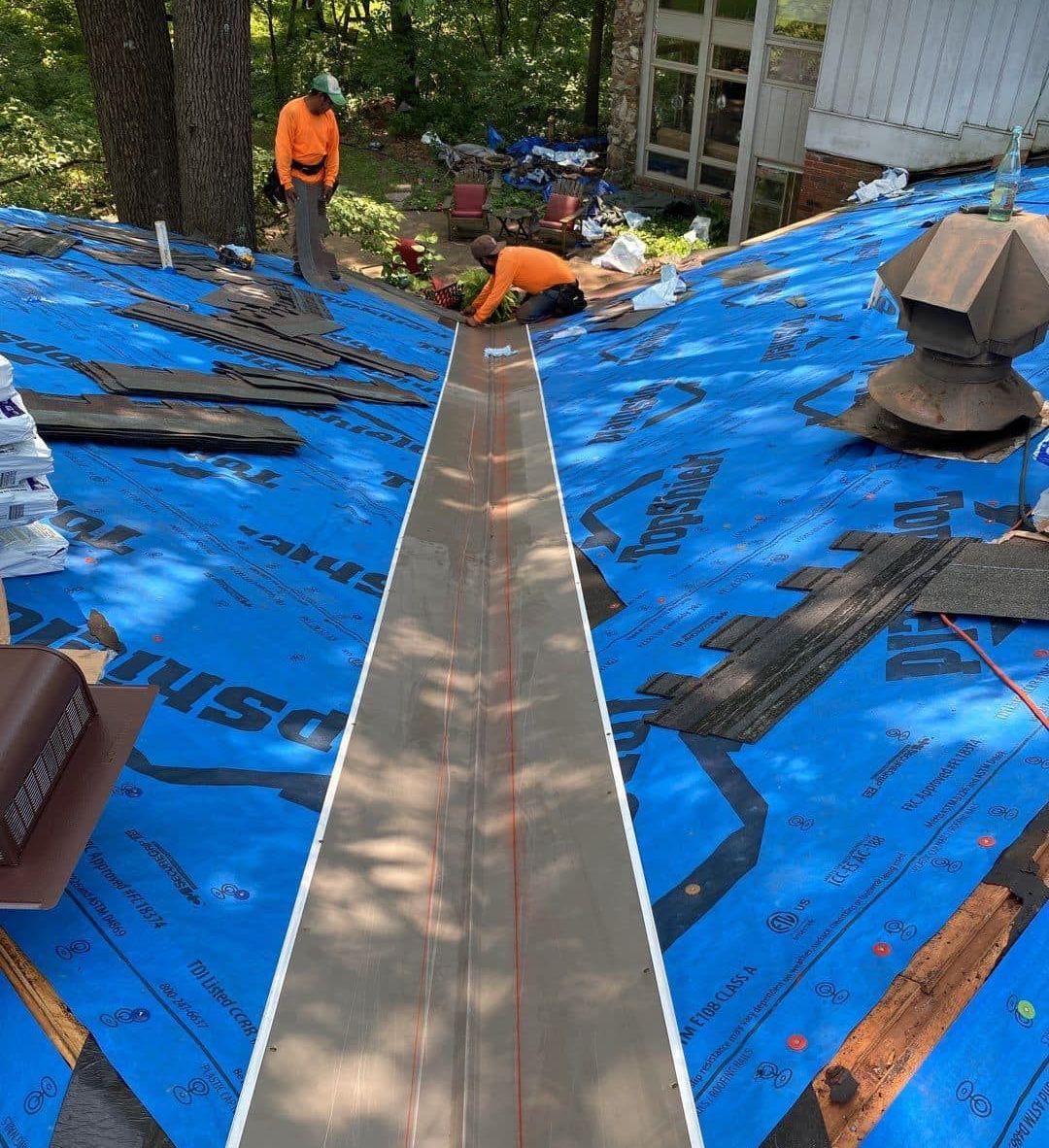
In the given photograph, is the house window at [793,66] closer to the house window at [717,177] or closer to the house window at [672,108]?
the house window at [717,177]

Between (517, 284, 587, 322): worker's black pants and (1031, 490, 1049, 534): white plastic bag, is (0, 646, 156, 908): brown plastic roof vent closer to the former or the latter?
(1031, 490, 1049, 534): white plastic bag

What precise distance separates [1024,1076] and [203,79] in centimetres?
1029

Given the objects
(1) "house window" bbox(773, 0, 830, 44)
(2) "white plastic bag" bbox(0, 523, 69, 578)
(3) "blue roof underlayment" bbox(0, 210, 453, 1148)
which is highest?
(1) "house window" bbox(773, 0, 830, 44)

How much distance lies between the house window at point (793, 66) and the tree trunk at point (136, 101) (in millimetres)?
8766

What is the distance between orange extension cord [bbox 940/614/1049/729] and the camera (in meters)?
3.52

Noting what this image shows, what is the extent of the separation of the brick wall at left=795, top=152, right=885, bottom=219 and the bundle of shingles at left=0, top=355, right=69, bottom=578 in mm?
11708

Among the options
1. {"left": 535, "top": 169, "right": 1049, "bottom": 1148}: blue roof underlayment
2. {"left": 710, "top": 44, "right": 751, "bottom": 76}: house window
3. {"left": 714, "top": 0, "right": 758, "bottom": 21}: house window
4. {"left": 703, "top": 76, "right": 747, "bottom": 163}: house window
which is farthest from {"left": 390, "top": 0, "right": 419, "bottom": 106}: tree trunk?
{"left": 535, "top": 169, "right": 1049, "bottom": 1148}: blue roof underlayment

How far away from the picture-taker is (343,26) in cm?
2369

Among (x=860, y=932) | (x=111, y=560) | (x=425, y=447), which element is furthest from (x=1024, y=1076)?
(x=425, y=447)

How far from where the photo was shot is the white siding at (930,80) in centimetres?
1072

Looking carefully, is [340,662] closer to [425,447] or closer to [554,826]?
[554,826]

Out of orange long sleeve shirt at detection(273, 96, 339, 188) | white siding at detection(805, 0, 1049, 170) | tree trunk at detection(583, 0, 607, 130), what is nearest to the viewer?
orange long sleeve shirt at detection(273, 96, 339, 188)

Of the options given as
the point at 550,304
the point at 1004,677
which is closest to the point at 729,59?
the point at 550,304

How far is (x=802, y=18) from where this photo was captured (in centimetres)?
1360
